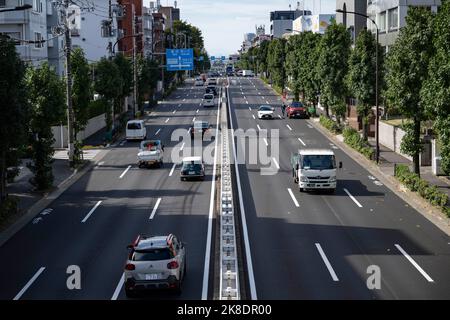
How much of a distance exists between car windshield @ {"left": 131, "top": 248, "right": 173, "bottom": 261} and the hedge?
15194mm

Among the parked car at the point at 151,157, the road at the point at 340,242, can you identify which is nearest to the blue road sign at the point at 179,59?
the parked car at the point at 151,157

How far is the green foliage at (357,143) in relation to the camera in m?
49.5

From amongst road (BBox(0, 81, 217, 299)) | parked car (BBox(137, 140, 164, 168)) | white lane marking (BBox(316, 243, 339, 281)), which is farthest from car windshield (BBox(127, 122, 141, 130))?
Answer: white lane marking (BBox(316, 243, 339, 281))

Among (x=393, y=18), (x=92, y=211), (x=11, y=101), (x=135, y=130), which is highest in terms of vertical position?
(x=393, y=18)

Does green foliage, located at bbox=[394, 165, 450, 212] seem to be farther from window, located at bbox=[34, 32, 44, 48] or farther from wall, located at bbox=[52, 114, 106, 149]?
window, located at bbox=[34, 32, 44, 48]

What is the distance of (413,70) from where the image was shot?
130 feet

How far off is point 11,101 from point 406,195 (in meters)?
20.4

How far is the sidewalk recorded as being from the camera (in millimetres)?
39806

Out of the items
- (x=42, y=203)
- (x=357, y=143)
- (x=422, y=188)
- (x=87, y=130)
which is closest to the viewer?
(x=422, y=188)

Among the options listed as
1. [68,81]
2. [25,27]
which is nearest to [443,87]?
[68,81]

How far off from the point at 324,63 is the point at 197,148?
651 inches

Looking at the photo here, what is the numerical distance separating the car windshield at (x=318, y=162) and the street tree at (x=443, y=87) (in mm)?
8923

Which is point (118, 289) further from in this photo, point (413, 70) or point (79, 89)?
point (79, 89)

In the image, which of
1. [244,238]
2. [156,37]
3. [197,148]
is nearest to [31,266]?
[244,238]
